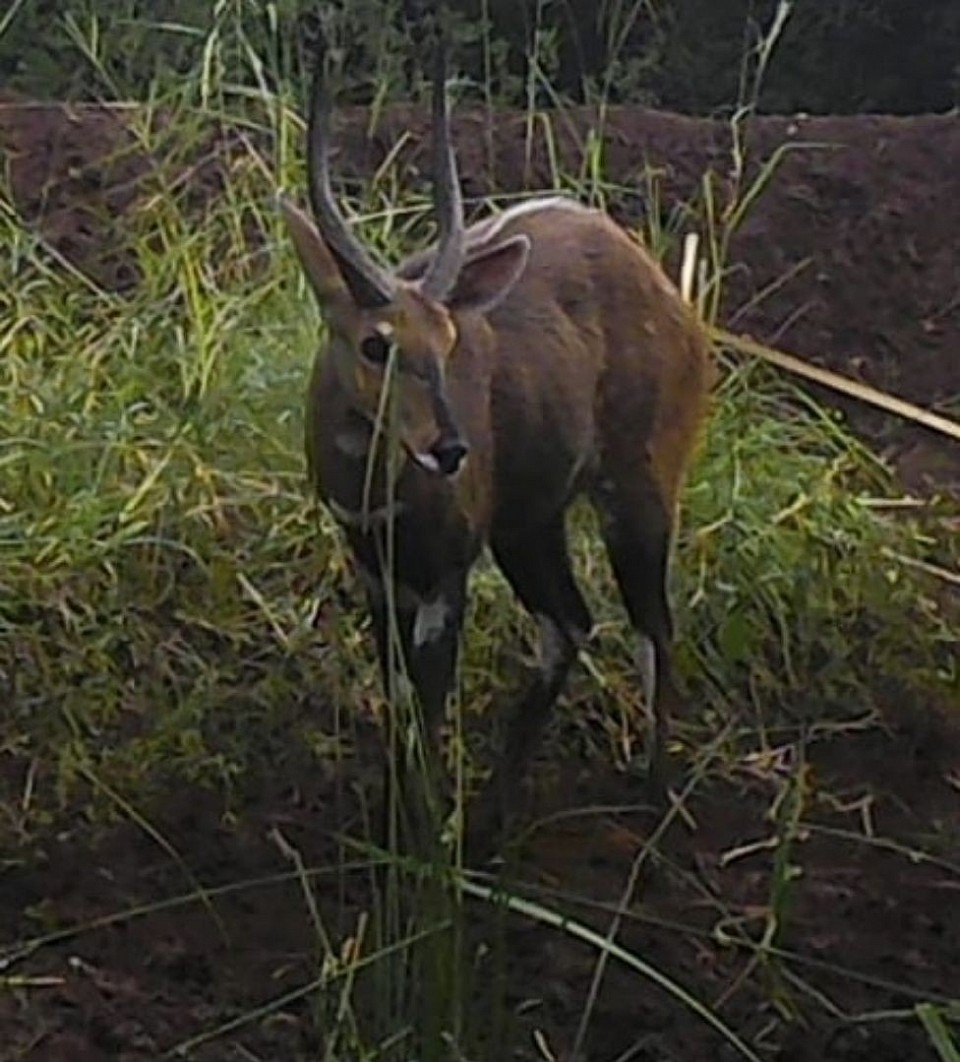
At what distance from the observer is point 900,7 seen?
1109 cm

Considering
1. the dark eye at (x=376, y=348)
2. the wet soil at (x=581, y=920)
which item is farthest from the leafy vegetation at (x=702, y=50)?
the dark eye at (x=376, y=348)

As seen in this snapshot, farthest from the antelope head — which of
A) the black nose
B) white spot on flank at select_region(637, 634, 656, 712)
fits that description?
white spot on flank at select_region(637, 634, 656, 712)

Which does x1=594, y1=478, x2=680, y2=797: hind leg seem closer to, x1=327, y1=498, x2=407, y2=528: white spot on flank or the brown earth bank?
x1=327, y1=498, x2=407, y2=528: white spot on flank

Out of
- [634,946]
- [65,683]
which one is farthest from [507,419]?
[65,683]

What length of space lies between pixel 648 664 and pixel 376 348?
1170 millimetres

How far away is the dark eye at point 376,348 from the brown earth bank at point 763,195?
Answer: 2.98 metres

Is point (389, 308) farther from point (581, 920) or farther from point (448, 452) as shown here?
point (581, 920)

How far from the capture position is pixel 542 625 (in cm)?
563

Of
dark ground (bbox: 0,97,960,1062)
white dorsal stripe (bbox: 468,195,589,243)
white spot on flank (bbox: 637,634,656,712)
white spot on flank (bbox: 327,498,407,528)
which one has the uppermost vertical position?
white dorsal stripe (bbox: 468,195,589,243)

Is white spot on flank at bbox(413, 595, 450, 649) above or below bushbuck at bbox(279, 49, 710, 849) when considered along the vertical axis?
below

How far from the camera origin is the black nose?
4543 mm

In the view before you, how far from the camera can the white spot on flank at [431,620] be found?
4.98 metres

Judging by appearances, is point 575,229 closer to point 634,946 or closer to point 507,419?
point 507,419

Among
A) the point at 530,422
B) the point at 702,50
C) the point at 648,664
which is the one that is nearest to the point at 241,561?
the point at 648,664
